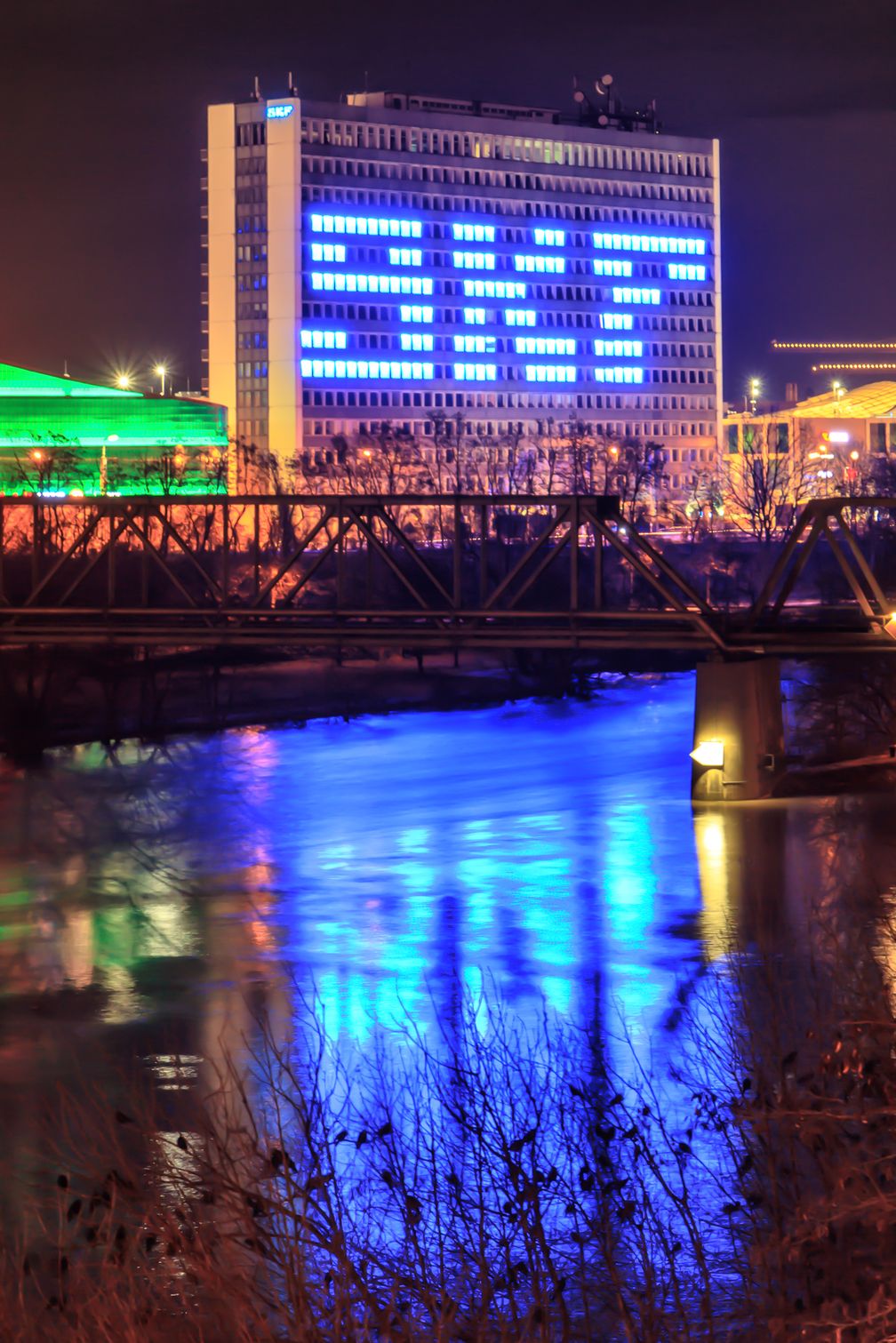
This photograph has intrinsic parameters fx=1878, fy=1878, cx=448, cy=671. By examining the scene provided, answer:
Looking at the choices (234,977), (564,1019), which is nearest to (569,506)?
(234,977)

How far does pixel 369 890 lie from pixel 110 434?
128 metres

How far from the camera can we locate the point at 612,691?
288 ft

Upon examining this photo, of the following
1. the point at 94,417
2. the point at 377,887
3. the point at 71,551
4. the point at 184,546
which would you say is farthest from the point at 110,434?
the point at 377,887

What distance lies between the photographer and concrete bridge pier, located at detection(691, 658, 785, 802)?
1806 inches

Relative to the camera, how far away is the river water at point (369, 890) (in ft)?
85.3

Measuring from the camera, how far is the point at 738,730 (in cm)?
4609

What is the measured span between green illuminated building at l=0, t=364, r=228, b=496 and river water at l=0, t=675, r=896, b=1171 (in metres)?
73.0

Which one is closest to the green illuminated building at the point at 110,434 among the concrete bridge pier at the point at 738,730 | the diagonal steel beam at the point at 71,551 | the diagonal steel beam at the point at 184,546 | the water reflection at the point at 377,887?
the water reflection at the point at 377,887

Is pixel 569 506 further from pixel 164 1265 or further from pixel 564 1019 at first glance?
pixel 164 1265

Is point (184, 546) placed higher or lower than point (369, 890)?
higher

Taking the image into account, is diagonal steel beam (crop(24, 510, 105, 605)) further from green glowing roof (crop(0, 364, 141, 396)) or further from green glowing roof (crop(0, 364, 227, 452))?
green glowing roof (crop(0, 364, 141, 396))

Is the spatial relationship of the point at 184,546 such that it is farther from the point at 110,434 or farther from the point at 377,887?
the point at 110,434

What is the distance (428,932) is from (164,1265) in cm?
1643

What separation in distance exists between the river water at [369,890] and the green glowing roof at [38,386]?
102035 mm
